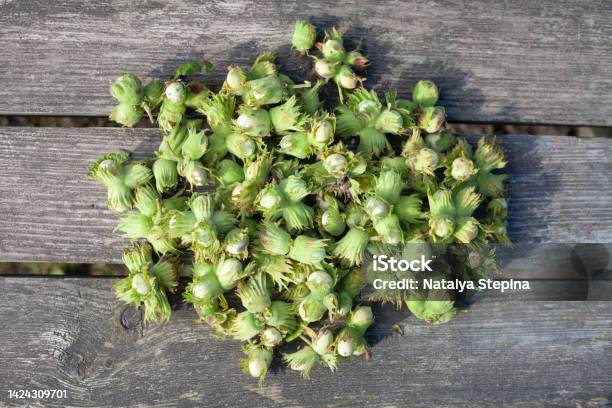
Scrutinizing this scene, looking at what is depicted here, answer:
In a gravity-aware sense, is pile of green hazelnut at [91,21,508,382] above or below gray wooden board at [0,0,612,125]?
below

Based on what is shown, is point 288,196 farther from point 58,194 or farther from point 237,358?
point 58,194

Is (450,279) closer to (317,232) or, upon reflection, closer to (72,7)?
(317,232)

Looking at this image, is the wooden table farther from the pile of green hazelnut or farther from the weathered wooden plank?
the pile of green hazelnut

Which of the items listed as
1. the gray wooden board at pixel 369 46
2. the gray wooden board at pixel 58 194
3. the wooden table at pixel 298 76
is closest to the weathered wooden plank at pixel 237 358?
the wooden table at pixel 298 76

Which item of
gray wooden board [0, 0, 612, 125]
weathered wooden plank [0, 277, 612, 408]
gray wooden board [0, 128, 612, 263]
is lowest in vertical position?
weathered wooden plank [0, 277, 612, 408]

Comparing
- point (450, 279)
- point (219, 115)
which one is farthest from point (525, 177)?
point (219, 115)

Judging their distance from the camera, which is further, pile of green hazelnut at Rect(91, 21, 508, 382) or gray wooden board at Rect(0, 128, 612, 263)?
gray wooden board at Rect(0, 128, 612, 263)

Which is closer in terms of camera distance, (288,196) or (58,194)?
(288,196)

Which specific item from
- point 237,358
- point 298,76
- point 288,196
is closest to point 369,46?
point 298,76

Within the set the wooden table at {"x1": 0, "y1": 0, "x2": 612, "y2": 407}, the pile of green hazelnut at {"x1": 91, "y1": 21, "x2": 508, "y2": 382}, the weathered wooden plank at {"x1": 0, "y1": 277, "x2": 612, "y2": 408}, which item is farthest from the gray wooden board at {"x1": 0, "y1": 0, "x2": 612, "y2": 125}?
the weathered wooden plank at {"x1": 0, "y1": 277, "x2": 612, "y2": 408}
